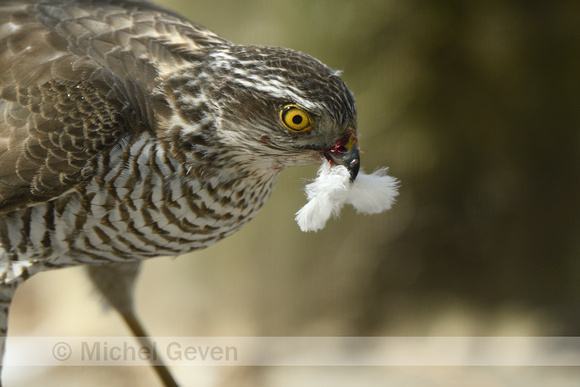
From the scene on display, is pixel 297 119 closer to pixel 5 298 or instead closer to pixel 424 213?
pixel 5 298

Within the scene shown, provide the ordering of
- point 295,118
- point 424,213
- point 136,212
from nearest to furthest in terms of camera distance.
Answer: point 295,118 < point 136,212 < point 424,213

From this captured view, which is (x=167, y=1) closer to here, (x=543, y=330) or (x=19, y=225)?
(x=19, y=225)

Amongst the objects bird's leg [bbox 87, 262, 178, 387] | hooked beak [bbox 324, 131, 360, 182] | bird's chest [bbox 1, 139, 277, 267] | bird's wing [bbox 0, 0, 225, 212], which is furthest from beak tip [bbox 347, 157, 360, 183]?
bird's leg [bbox 87, 262, 178, 387]

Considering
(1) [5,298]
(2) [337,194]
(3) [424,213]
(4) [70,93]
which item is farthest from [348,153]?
(3) [424,213]

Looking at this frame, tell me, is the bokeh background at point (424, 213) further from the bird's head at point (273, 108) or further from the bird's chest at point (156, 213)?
the bird's head at point (273, 108)

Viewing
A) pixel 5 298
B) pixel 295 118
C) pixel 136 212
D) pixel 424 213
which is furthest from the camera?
pixel 424 213

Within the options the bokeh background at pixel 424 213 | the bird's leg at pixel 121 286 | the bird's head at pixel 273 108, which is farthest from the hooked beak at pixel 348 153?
the bokeh background at pixel 424 213

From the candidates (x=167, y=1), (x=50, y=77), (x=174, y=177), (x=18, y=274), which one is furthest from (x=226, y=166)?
(x=167, y=1)

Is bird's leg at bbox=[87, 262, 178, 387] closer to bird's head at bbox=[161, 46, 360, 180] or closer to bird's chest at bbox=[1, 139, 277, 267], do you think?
A: bird's chest at bbox=[1, 139, 277, 267]
